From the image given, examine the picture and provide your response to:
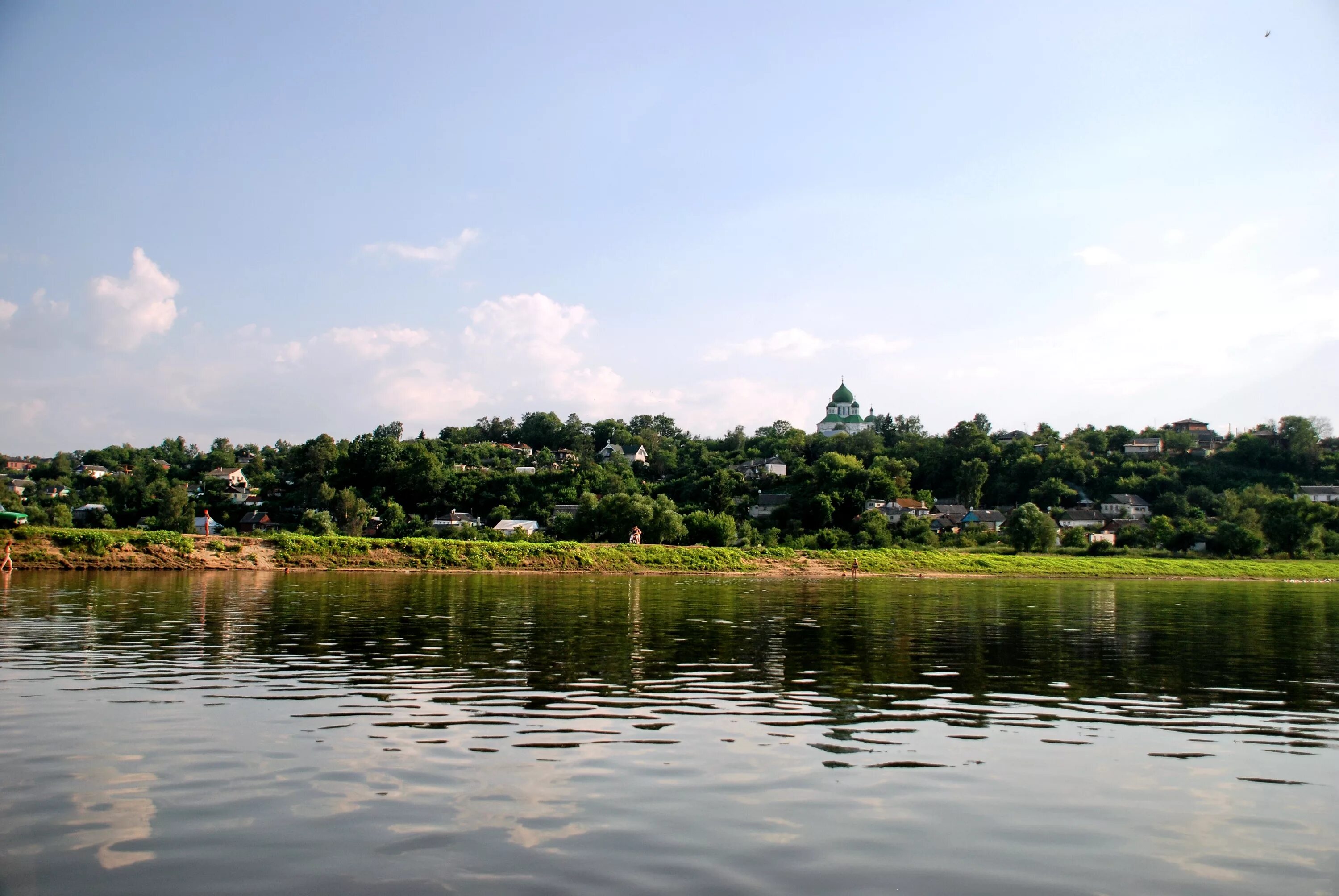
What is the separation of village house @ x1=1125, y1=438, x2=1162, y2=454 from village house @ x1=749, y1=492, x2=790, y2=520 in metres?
71.4

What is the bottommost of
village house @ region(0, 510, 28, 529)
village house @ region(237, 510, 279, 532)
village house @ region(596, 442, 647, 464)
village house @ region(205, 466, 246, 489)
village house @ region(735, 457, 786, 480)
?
Answer: village house @ region(237, 510, 279, 532)

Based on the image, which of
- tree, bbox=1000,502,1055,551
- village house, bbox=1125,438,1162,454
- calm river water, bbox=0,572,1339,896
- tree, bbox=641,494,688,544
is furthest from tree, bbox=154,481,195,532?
village house, bbox=1125,438,1162,454

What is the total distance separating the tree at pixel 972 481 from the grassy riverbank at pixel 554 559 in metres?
60.3

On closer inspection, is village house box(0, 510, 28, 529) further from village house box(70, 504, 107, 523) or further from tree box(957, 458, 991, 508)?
tree box(957, 458, 991, 508)

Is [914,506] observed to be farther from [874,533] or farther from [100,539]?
[100,539]

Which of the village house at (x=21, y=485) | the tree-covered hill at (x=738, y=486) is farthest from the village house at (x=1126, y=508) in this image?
the village house at (x=21, y=485)

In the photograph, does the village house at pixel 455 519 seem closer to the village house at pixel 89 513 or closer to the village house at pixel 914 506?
the village house at pixel 89 513

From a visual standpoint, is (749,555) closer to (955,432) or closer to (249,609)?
(249,609)

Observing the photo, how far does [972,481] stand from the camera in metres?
147

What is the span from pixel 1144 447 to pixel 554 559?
443ft

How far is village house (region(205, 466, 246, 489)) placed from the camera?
143m

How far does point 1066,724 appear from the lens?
1314 centimetres

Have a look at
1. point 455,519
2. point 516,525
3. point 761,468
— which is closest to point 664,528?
point 516,525

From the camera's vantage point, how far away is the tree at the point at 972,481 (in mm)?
147000
